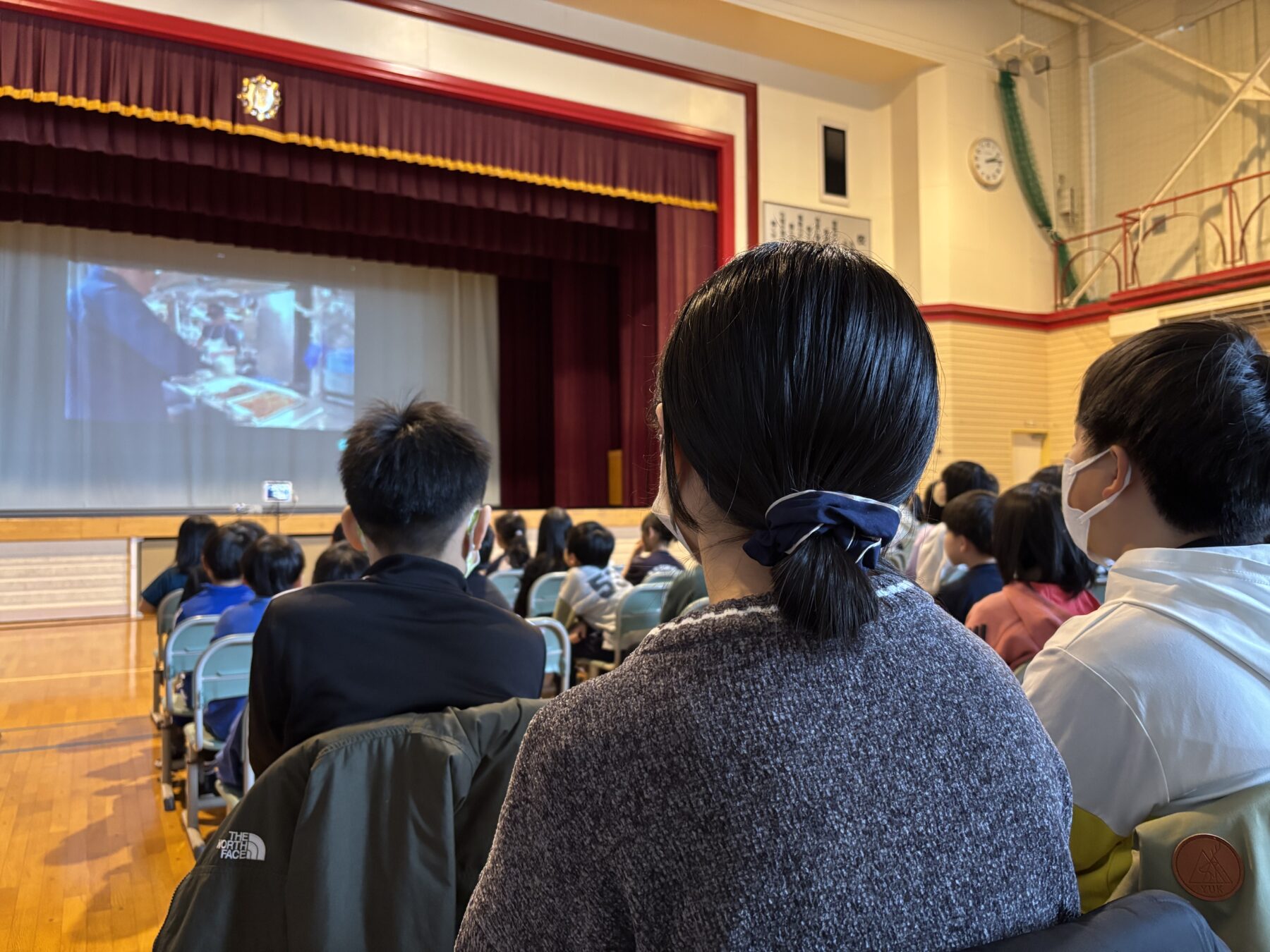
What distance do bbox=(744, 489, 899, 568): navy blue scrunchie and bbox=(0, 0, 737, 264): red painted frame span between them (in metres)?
7.25

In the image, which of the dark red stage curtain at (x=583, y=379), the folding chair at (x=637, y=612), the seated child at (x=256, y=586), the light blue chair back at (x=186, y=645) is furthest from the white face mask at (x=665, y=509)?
→ the dark red stage curtain at (x=583, y=379)

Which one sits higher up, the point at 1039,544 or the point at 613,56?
the point at 613,56

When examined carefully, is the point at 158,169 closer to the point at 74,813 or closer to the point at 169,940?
the point at 74,813

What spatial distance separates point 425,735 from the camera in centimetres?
119

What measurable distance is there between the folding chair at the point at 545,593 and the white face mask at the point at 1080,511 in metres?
2.89

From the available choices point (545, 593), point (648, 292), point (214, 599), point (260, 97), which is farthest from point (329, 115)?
point (214, 599)

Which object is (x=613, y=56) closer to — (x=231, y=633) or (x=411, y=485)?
(x=231, y=633)

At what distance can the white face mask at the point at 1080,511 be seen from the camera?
122 cm

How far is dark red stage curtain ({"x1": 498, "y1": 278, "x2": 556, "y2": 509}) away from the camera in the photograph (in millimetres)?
12047

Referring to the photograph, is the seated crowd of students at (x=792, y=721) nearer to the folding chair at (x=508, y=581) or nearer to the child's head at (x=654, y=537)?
the child's head at (x=654, y=537)

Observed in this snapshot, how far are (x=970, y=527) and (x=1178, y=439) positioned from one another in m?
1.59

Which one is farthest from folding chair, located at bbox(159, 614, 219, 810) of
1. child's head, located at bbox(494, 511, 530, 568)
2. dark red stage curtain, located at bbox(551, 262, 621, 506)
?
dark red stage curtain, located at bbox(551, 262, 621, 506)

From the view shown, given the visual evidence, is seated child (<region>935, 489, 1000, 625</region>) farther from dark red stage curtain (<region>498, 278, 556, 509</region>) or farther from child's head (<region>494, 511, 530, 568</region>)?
dark red stage curtain (<region>498, 278, 556, 509</region>)

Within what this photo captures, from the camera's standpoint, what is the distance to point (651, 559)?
4375 mm
